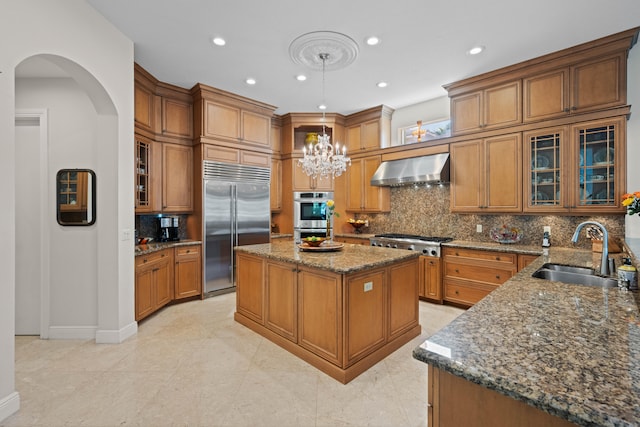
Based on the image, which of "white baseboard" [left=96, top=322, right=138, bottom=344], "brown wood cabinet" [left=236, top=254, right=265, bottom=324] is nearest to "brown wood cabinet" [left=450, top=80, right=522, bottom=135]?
"brown wood cabinet" [left=236, top=254, right=265, bottom=324]

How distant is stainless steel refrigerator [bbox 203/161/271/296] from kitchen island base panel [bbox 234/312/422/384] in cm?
153

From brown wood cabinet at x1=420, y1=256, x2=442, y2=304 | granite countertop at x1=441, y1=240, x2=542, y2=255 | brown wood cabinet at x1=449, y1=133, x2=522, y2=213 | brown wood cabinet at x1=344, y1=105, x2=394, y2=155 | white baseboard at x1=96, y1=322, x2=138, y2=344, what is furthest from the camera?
brown wood cabinet at x1=344, y1=105, x2=394, y2=155

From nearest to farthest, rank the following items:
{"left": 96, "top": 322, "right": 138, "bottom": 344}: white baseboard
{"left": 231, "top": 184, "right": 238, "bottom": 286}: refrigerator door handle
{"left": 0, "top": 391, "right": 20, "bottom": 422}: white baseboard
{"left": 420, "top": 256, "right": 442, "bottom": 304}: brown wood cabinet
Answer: {"left": 0, "top": 391, "right": 20, "bottom": 422}: white baseboard, {"left": 96, "top": 322, "right": 138, "bottom": 344}: white baseboard, {"left": 420, "top": 256, "right": 442, "bottom": 304}: brown wood cabinet, {"left": 231, "top": 184, "right": 238, "bottom": 286}: refrigerator door handle

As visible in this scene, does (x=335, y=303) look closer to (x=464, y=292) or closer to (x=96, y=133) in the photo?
(x=464, y=292)

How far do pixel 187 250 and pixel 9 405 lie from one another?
252 centimetres

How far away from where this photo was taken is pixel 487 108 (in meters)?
4.02

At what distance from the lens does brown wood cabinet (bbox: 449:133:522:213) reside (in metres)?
3.81

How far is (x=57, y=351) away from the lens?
2.88 metres

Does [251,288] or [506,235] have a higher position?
[506,235]

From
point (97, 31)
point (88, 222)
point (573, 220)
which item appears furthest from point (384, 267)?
point (97, 31)

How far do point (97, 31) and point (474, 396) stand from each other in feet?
13.0

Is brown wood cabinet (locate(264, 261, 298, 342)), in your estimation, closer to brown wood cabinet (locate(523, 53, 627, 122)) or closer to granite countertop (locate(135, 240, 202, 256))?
granite countertop (locate(135, 240, 202, 256))

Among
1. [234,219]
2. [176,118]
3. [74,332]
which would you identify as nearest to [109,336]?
[74,332]

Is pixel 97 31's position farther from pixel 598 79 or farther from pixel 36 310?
pixel 598 79
